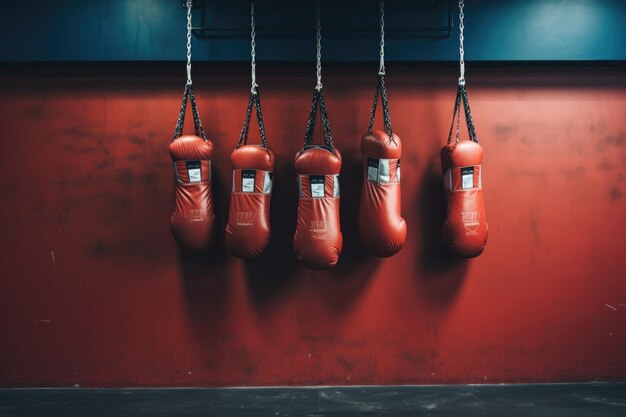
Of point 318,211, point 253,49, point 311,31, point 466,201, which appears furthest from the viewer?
point 311,31

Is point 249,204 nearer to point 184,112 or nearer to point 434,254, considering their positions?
point 184,112

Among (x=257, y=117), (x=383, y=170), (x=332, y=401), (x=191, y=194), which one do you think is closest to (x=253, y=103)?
(x=257, y=117)

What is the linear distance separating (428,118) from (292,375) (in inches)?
81.2

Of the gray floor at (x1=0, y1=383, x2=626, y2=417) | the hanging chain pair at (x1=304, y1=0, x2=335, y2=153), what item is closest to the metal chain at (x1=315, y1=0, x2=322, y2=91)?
A: the hanging chain pair at (x1=304, y1=0, x2=335, y2=153)

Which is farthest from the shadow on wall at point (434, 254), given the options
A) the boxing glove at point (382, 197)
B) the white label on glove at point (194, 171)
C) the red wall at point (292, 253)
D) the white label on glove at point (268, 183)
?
the white label on glove at point (194, 171)

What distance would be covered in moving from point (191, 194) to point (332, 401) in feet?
5.28

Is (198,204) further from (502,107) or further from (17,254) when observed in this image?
(502,107)

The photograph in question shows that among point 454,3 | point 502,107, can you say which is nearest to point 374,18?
point 454,3

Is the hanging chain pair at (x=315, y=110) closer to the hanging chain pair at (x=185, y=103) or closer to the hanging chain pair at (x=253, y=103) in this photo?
the hanging chain pair at (x=253, y=103)

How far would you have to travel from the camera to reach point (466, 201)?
293 cm

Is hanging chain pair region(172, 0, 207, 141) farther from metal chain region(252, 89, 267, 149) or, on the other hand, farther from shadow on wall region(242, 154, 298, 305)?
shadow on wall region(242, 154, 298, 305)

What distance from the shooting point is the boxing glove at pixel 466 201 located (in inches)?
115

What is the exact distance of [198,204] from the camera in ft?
9.64

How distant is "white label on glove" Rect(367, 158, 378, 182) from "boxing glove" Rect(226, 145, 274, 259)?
0.64 metres
